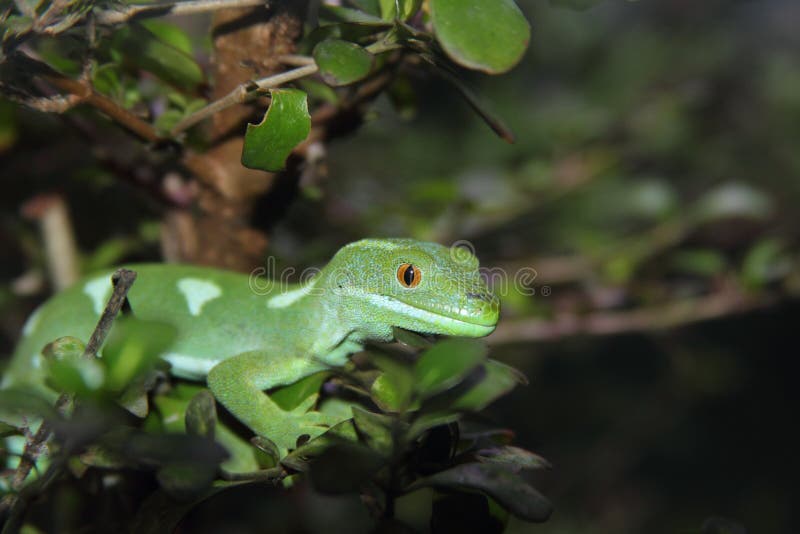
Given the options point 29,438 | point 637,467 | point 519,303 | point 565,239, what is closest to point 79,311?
point 29,438

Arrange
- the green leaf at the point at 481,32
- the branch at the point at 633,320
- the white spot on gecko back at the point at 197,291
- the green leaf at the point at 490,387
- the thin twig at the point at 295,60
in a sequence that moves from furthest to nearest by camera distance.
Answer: the branch at the point at 633,320
the white spot on gecko back at the point at 197,291
the thin twig at the point at 295,60
the green leaf at the point at 490,387
the green leaf at the point at 481,32

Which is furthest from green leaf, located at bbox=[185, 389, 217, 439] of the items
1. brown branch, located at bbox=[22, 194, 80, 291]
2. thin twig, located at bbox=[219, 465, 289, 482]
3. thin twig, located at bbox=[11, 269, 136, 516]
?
brown branch, located at bbox=[22, 194, 80, 291]

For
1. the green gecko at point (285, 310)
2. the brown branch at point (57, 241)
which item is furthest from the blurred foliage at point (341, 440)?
the brown branch at point (57, 241)

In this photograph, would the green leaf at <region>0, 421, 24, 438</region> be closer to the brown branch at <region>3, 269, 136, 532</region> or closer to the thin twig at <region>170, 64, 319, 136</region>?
the brown branch at <region>3, 269, 136, 532</region>

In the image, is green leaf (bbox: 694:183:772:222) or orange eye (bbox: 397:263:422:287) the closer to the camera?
orange eye (bbox: 397:263:422:287)

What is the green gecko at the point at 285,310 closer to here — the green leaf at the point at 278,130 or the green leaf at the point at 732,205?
the green leaf at the point at 278,130

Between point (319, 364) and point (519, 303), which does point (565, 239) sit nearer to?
point (519, 303)

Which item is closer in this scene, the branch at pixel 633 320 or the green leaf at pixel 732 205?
the branch at pixel 633 320

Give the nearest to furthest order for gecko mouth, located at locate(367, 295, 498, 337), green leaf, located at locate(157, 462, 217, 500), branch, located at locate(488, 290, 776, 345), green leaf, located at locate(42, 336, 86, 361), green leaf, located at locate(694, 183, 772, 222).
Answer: green leaf, located at locate(157, 462, 217, 500)
green leaf, located at locate(42, 336, 86, 361)
gecko mouth, located at locate(367, 295, 498, 337)
branch, located at locate(488, 290, 776, 345)
green leaf, located at locate(694, 183, 772, 222)
